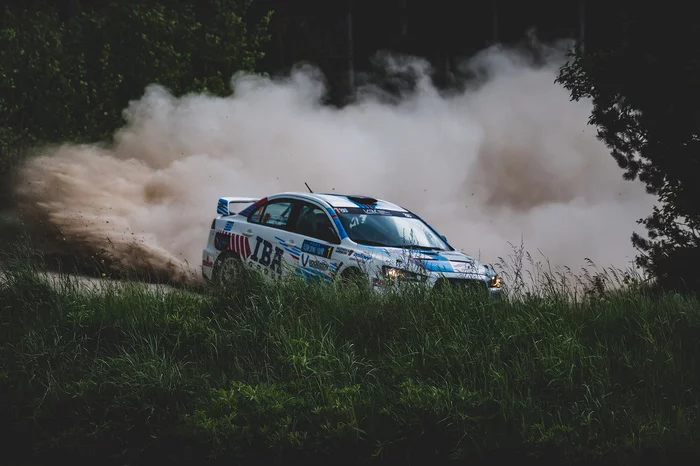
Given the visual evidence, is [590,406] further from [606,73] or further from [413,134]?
[413,134]

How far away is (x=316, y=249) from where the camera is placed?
11047 millimetres

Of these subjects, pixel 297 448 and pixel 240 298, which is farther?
pixel 240 298

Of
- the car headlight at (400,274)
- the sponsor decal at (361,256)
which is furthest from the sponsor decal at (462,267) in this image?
the sponsor decal at (361,256)

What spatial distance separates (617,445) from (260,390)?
8.03ft

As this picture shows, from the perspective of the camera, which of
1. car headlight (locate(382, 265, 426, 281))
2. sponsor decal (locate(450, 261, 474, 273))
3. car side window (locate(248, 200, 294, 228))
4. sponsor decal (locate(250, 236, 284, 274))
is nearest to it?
car headlight (locate(382, 265, 426, 281))

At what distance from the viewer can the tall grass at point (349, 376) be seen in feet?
19.8

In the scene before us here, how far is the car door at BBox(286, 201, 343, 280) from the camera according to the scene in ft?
35.6

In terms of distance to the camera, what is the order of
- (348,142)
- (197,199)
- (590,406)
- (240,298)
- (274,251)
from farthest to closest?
(348,142) < (197,199) < (274,251) < (240,298) < (590,406)

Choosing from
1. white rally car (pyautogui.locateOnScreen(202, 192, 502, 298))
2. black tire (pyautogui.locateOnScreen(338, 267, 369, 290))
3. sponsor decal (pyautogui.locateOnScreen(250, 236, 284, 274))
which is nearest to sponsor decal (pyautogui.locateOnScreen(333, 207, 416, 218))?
white rally car (pyautogui.locateOnScreen(202, 192, 502, 298))

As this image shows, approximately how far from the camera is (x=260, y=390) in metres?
6.54

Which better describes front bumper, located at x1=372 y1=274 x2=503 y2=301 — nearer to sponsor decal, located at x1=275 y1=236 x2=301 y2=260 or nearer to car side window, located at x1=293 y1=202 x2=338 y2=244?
car side window, located at x1=293 y1=202 x2=338 y2=244

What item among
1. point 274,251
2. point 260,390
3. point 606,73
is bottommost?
point 260,390

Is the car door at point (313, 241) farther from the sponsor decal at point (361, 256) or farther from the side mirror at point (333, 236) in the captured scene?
the sponsor decal at point (361, 256)

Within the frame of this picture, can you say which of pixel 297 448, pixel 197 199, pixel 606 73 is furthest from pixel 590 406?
pixel 197 199
